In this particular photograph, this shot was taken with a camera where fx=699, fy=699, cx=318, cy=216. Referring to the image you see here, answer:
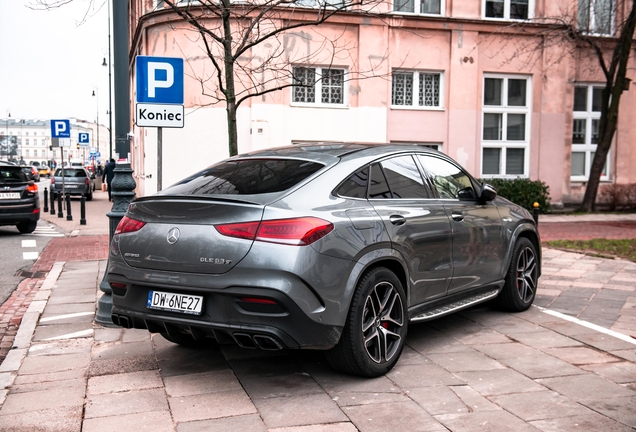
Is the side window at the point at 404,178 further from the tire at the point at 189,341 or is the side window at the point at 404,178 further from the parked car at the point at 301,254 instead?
the tire at the point at 189,341

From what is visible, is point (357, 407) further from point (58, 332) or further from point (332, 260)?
point (58, 332)

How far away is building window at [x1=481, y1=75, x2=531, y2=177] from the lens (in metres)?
20.5

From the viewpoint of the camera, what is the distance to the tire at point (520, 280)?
267 inches

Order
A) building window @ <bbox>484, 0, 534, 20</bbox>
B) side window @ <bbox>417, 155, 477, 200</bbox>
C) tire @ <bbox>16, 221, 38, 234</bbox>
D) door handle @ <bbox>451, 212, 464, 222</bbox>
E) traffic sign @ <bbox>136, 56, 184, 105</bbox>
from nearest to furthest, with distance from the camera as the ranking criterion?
1. door handle @ <bbox>451, 212, 464, 222</bbox>
2. side window @ <bbox>417, 155, 477, 200</bbox>
3. traffic sign @ <bbox>136, 56, 184, 105</bbox>
4. tire @ <bbox>16, 221, 38, 234</bbox>
5. building window @ <bbox>484, 0, 534, 20</bbox>

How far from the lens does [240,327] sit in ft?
14.1

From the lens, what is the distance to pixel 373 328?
190 inches

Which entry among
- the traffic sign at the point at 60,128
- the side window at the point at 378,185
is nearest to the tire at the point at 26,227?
the traffic sign at the point at 60,128

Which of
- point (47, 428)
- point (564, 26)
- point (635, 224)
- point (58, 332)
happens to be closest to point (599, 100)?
point (564, 26)

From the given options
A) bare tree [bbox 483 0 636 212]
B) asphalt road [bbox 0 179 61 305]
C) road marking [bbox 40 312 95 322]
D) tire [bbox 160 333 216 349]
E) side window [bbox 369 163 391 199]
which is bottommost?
asphalt road [bbox 0 179 61 305]

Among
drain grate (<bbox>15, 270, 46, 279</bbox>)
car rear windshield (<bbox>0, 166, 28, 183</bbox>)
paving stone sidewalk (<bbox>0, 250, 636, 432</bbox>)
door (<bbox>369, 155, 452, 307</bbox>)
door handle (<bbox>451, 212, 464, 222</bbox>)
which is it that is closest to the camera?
paving stone sidewalk (<bbox>0, 250, 636, 432</bbox>)

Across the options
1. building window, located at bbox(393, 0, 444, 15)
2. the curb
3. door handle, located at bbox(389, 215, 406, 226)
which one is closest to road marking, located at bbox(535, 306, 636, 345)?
door handle, located at bbox(389, 215, 406, 226)

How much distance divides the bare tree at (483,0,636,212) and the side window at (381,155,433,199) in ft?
51.0

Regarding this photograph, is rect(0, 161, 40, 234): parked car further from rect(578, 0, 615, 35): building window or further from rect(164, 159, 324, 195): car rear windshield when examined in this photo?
rect(578, 0, 615, 35): building window

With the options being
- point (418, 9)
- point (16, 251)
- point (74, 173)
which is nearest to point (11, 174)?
point (16, 251)
